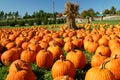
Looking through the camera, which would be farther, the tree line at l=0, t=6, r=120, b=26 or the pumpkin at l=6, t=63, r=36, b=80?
the tree line at l=0, t=6, r=120, b=26

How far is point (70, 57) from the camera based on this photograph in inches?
261

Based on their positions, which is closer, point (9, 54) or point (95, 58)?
point (95, 58)

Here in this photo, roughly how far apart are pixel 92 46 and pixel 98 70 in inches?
177

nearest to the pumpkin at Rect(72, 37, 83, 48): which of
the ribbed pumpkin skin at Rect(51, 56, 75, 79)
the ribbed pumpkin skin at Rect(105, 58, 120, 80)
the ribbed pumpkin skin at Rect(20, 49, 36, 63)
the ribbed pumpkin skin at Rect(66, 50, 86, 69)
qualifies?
the ribbed pumpkin skin at Rect(20, 49, 36, 63)

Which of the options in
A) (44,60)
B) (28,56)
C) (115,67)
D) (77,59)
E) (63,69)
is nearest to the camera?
(115,67)

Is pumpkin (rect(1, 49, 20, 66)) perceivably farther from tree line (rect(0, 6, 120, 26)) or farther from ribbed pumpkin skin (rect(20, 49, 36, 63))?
tree line (rect(0, 6, 120, 26))

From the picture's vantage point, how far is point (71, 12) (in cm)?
2058

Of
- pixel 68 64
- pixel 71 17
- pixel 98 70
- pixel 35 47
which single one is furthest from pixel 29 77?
pixel 71 17

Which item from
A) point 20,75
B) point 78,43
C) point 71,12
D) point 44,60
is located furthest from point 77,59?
point 71,12

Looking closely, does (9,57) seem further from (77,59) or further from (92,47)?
(92,47)

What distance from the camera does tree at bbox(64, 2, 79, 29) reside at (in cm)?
2019

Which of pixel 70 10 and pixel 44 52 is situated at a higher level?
pixel 70 10

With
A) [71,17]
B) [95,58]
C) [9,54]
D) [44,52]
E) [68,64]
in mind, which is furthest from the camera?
[71,17]

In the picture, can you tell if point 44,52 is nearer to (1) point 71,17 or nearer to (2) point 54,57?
(2) point 54,57
